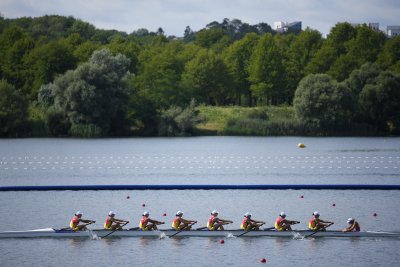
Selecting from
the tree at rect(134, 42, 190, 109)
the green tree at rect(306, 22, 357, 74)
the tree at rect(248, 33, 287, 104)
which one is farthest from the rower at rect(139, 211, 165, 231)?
the green tree at rect(306, 22, 357, 74)

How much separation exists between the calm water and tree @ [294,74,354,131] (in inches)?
150

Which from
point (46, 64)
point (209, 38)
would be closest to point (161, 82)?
point (46, 64)

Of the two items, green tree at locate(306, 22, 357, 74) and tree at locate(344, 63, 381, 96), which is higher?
green tree at locate(306, 22, 357, 74)

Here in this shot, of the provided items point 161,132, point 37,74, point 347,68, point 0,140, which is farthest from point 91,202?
point 347,68

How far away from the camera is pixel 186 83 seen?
303 ft

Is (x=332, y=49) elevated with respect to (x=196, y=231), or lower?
elevated

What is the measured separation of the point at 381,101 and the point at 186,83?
70.2 feet

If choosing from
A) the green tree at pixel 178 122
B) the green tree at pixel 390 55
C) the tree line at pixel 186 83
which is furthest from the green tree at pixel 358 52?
the green tree at pixel 178 122

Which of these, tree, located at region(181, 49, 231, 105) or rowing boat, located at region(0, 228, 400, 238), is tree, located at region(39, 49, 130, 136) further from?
rowing boat, located at region(0, 228, 400, 238)

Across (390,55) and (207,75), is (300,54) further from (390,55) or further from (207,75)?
(207,75)

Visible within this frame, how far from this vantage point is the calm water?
94.2ft

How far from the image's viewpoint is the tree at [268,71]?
9738 cm

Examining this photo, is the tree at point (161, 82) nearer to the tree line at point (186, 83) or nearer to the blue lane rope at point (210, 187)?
the tree line at point (186, 83)

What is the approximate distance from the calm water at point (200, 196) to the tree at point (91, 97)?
11.6 feet
